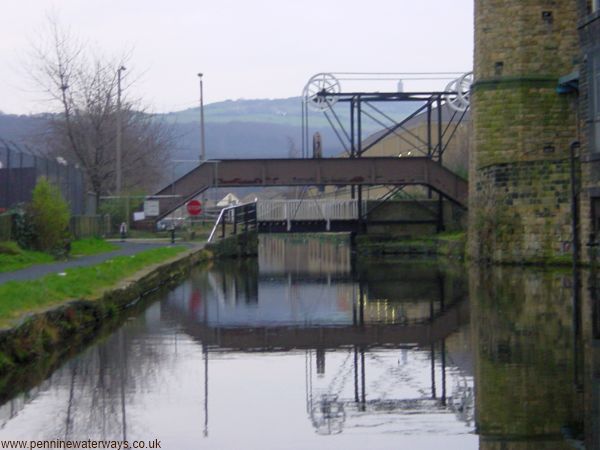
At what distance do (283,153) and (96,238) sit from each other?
520ft

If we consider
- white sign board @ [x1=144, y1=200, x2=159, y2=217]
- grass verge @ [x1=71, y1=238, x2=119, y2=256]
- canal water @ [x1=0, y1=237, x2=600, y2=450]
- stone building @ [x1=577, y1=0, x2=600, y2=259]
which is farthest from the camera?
white sign board @ [x1=144, y1=200, x2=159, y2=217]

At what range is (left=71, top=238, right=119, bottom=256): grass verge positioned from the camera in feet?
112

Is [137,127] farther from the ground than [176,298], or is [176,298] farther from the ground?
[137,127]

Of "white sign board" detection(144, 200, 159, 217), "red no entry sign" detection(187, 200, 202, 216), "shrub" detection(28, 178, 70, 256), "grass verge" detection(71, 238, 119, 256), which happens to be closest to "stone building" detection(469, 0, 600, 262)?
"grass verge" detection(71, 238, 119, 256)

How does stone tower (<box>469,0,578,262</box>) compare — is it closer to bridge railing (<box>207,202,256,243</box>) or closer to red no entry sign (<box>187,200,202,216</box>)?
bridge railing (<box>207,202,256,243</box>)

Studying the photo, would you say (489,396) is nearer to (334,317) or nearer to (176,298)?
(334,317)

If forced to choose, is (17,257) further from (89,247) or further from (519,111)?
(519,111)

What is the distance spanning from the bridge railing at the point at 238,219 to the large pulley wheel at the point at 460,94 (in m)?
9.50

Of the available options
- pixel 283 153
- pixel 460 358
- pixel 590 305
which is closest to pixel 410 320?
pixel 590 305

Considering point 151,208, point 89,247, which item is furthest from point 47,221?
point 151,208

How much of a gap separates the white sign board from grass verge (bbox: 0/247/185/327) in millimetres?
21745

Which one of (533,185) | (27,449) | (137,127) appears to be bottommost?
(27,449)

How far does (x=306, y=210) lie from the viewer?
52.7 m

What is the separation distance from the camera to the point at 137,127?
255ft
